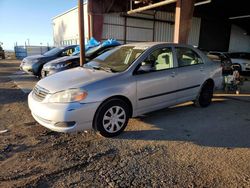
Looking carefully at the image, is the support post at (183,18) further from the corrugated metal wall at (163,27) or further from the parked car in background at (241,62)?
the corrugated metal wall at (163,27)

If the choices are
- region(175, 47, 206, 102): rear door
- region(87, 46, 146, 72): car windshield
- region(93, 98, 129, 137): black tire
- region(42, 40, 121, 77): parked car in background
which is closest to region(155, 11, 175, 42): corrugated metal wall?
region(42, 40, 121, 77): parked car in background

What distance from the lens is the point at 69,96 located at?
12.3 feet

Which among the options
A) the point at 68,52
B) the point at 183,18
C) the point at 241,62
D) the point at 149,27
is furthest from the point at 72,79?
the point at 149,27

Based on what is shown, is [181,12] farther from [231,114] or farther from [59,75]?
[59,75]

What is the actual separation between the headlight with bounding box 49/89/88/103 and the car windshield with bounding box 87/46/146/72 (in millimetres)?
944

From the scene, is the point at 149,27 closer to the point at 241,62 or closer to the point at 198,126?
the point at 241,62

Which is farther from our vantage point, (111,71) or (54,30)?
(54,30)

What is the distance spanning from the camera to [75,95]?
372 centimetres

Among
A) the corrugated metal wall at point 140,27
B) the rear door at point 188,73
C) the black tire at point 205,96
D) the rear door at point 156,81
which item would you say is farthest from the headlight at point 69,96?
the corrugated metal wall at point 140,27

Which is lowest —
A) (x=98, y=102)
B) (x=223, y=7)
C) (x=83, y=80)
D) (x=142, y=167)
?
(x=142, y=167)

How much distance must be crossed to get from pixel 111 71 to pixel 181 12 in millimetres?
5910

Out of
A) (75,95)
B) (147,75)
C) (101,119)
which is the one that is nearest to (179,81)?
(147,75)

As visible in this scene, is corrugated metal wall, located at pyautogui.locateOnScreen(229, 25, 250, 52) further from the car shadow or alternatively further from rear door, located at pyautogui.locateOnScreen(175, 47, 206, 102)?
rear door, located at pyautogui.locateOnScreen(175, 47, 206, 102)

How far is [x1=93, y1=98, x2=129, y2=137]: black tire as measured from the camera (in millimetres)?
3920
